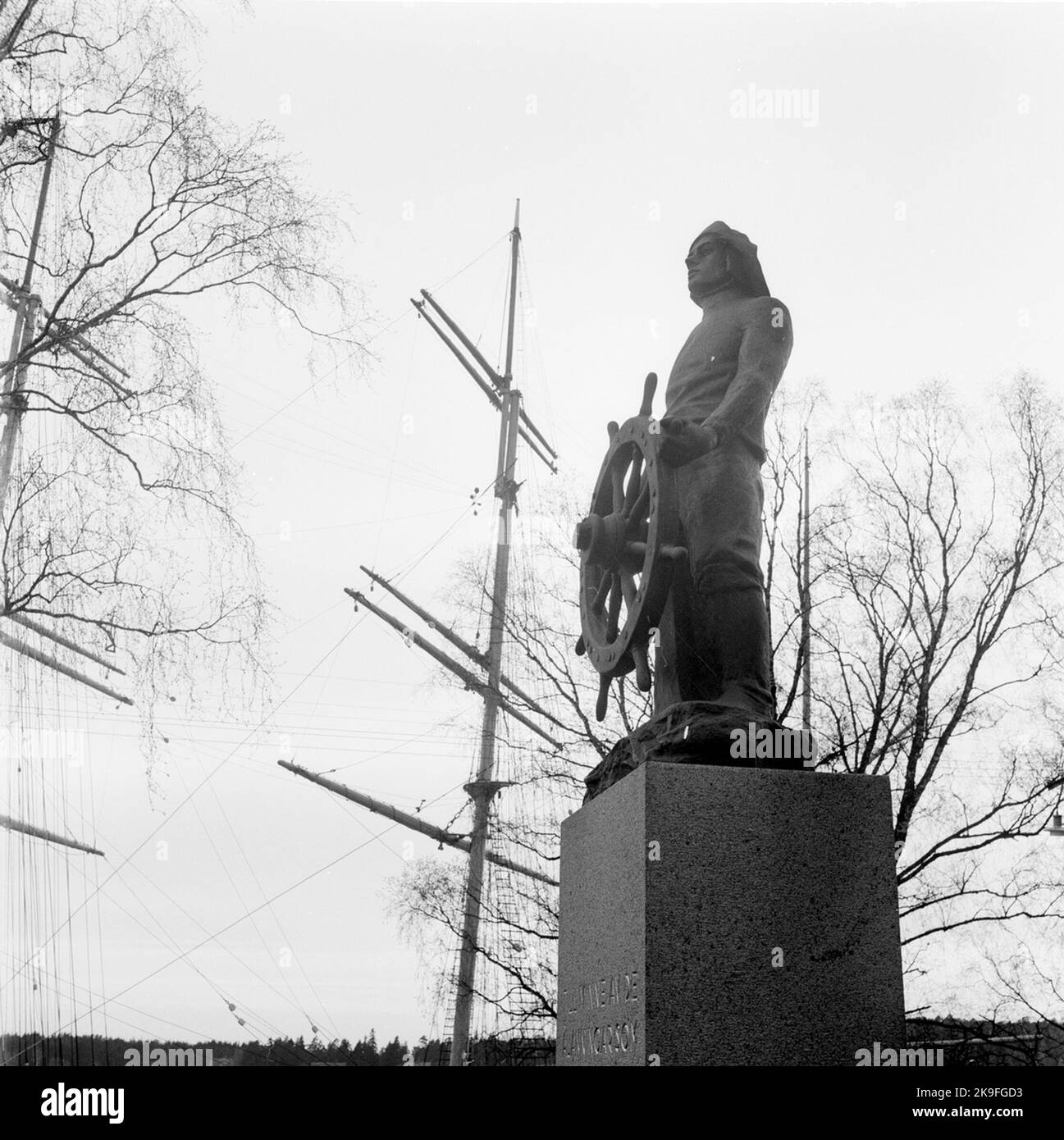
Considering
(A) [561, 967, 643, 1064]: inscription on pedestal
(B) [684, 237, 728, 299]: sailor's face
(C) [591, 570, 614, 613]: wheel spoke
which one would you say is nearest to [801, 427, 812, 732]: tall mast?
(C) [591, 570, 614, 613]: wheel spoke

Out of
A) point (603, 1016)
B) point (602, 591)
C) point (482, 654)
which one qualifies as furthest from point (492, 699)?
point (603, 1016)

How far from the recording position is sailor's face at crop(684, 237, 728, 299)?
6.58 m

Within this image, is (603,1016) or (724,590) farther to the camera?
(724,590)

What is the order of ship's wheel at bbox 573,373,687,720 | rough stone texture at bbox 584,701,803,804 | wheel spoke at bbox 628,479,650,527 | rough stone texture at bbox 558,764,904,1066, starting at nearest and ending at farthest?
rough stone texture at bbox 558,764,904,1066 → rough stone texture at bbox 584,701,803,804 → ship's wheel at bbox 573,373,687,720 → wheel spoke at bbox 628,479,650,527

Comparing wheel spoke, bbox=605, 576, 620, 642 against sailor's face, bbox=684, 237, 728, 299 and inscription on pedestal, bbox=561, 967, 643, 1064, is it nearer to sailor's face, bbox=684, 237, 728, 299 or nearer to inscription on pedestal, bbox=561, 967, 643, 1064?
sailor's face, bbox=684, 237, 728, 299

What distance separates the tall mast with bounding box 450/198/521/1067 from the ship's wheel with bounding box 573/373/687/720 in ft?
28.4

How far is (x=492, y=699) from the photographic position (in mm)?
24359

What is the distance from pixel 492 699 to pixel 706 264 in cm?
1826

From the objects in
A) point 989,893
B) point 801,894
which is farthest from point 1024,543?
point 801,894

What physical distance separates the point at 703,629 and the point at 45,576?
426cm

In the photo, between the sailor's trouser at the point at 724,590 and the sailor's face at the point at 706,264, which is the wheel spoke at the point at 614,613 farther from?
the sailor's face at the point at 706,264

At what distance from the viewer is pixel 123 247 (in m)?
8.04

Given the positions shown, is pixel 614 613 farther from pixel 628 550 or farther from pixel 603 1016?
pixel 603 1016

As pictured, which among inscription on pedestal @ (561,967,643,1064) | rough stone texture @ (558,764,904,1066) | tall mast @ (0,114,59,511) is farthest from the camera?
tall mast @ (0,114,59,511)
